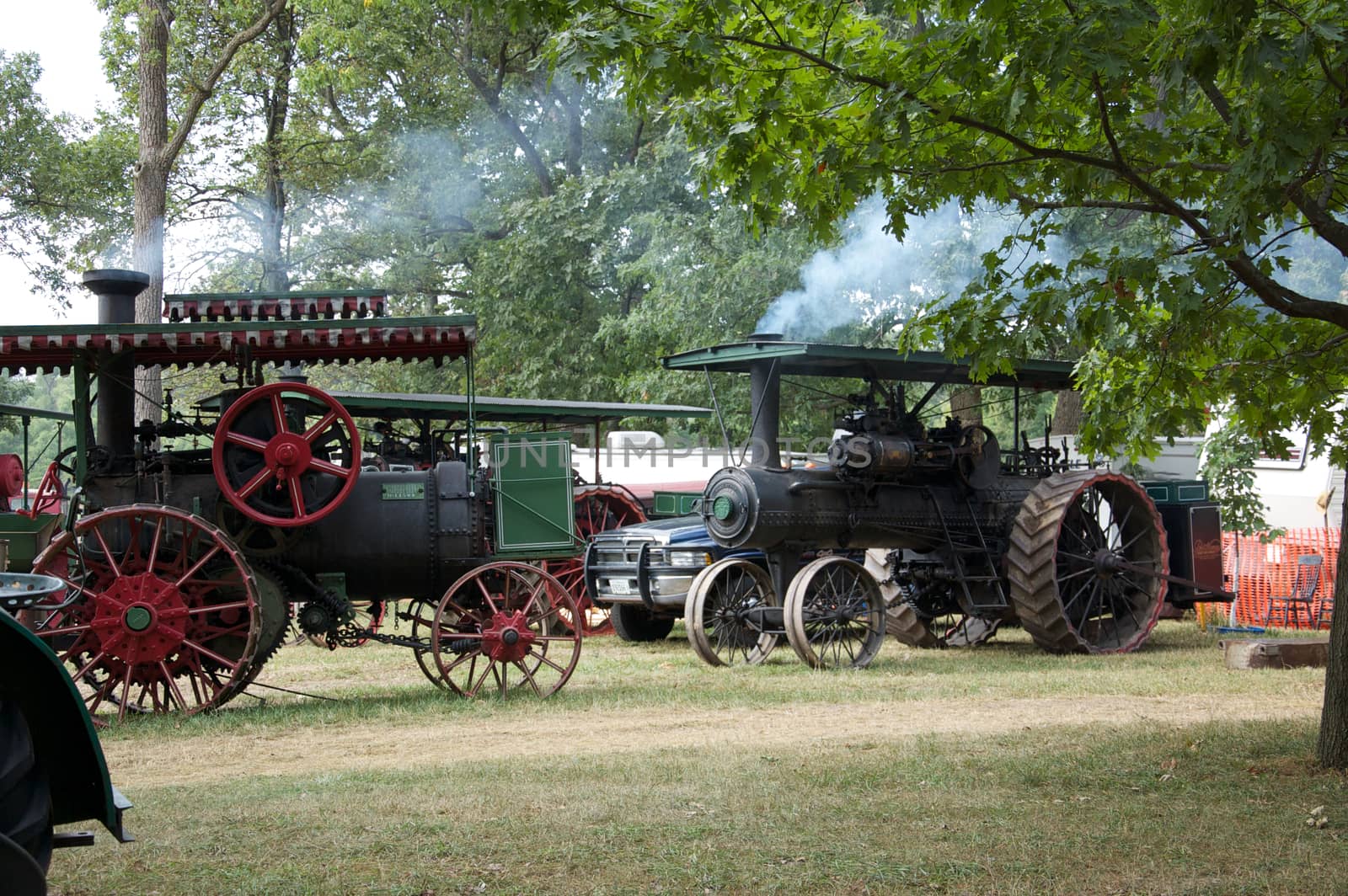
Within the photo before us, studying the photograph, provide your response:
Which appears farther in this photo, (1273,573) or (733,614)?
(1273,573)

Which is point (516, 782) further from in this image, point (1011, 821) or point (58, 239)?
point (58, 239)

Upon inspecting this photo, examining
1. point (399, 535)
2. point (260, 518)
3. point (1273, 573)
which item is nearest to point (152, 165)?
point (399, 535)

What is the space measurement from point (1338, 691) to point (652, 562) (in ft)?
24.4

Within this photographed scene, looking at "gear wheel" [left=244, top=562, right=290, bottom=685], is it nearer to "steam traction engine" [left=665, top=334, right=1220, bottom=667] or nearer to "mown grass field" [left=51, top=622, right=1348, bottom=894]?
"mown grass field" [left=51, top=622, right=1348, bottom=894]

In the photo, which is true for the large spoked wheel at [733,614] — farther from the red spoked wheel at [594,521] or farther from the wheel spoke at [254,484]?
the wheel spoke at [254,484]

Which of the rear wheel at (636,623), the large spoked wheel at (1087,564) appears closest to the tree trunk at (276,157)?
the rear wheel at (636,623)

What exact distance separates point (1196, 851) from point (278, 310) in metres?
6.76

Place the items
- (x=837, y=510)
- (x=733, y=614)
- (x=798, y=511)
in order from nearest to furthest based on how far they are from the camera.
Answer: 1. (x=798, y=511)
2. (x=733, y=614)
3. (x=837, y=510)

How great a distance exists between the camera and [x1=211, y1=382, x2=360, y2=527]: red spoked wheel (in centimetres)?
857

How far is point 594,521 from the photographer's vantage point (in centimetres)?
1625

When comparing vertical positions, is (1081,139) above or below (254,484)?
above

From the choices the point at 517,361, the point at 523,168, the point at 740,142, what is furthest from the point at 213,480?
the point at 523,168

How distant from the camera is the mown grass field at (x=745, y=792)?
4668mm

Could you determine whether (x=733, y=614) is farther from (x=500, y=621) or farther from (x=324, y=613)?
(x=324, y=613)
